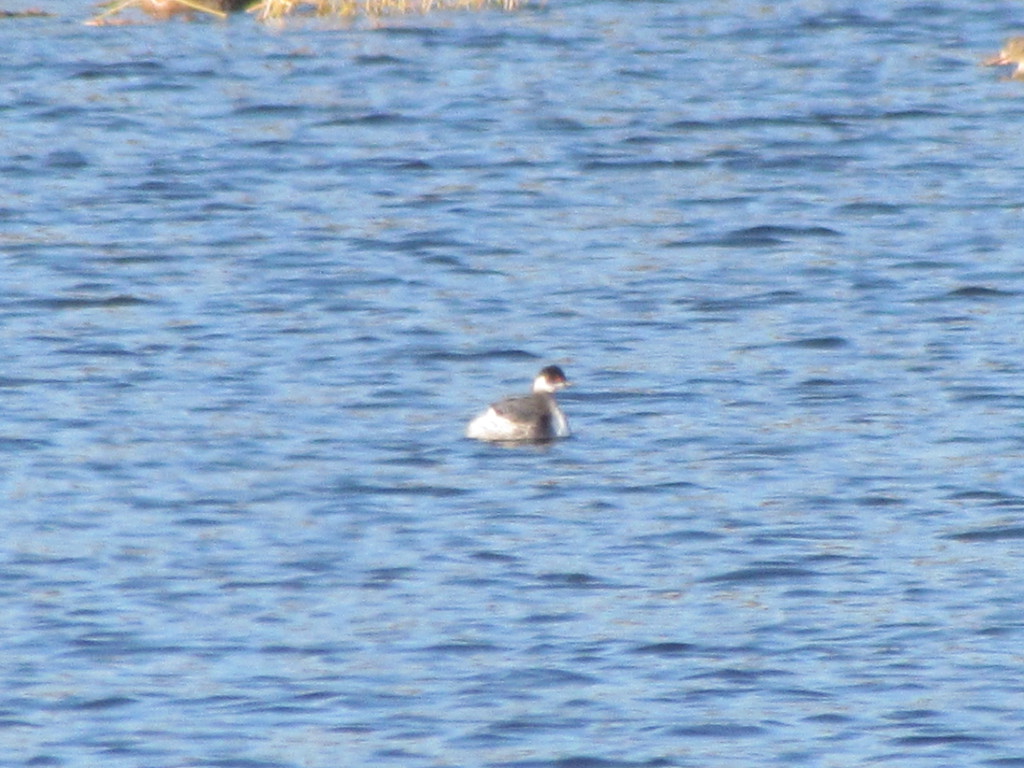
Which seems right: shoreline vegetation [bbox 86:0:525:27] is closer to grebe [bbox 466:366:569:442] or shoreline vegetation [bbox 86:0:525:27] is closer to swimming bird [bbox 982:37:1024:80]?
swimming bird [bbox 982:37:1024:80]

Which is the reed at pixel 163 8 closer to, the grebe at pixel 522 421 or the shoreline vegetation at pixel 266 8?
the shoreline vegetation at pixel 266 8

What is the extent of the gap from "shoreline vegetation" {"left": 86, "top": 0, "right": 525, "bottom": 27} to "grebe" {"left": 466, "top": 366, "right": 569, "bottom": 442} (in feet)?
50.4

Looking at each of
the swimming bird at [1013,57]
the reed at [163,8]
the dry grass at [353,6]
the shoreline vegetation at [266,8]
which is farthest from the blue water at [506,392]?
the reed at [163,8]

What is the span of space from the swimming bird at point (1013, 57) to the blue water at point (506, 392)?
1.06 feet

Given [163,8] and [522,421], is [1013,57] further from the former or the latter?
[522,421]

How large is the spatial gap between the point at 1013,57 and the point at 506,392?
41.7 ft

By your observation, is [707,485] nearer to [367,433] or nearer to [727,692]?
[367,433]

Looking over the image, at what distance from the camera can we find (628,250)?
18609 millimetres

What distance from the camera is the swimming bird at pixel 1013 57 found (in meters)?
25.9

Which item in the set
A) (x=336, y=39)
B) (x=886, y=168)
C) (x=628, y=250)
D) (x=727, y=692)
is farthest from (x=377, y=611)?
(x=336, y=39)

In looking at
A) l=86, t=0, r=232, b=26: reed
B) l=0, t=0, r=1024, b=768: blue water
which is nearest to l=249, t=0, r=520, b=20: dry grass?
l=86, t=0, r=232, b=26: reed

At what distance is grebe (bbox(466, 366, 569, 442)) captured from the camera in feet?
44.8

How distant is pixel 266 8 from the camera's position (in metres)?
28.9

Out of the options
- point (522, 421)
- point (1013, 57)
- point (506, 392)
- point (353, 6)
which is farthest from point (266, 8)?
point (522, 421)
